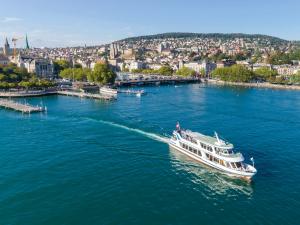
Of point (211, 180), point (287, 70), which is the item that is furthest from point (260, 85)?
point (211, 180)

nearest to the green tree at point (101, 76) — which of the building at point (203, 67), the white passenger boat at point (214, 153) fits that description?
the building at point (203, 67)

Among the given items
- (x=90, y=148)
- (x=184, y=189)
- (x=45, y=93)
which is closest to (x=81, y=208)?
(x=184, y=189)

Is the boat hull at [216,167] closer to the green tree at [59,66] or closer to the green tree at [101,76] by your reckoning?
the green tree at [101,76]

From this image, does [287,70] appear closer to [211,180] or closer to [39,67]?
[39,67]

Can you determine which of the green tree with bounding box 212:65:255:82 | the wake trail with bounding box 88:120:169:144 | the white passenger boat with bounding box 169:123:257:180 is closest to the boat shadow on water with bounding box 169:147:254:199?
the white passenger boat with bounding box 169:123:257:180

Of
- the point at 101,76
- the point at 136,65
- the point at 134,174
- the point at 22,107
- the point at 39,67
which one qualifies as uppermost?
the point at 136,65

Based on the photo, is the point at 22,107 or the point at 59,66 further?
the point at 59,66
